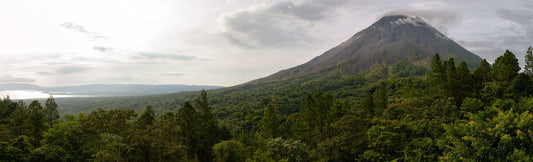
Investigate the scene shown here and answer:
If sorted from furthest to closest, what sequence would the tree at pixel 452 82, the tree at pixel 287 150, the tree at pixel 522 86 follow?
the tree at pixel 452 82
the tree at pixel 522 86
the tree at pixel 287 150

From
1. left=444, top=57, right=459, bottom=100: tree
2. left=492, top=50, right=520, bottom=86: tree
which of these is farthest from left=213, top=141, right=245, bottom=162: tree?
left=492, top=50, right=520, bottom=86: tree

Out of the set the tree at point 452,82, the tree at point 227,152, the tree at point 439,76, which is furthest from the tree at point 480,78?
the tree at point 227,152

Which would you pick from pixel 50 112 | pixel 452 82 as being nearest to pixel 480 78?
Result: pixel 452 82

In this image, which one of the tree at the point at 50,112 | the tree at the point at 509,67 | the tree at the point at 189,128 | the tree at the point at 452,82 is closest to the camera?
the tree at the point at 50,112

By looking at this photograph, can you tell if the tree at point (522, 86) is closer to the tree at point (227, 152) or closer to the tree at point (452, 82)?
the tree at point (452, 82)

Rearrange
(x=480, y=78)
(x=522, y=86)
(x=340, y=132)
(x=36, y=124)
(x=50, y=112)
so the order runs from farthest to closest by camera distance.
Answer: (x=480, y=78)
(x=50, y=112)
(x=522, y=86)
(x=340, y=132)
(x=36, y=124)

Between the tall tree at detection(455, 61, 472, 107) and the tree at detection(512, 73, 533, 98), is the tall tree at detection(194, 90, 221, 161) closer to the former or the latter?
the tall tree at detection(455, 61, 472, 107)

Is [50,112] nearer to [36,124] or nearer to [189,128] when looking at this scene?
[36,124]

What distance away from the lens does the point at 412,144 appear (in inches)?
955

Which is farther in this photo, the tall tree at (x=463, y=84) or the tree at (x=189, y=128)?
the tree at (x=189, y=128)

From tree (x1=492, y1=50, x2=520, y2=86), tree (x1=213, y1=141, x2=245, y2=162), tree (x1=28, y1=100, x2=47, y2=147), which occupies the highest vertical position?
tree (x1=492, y1=50, x2=520, y2=86)

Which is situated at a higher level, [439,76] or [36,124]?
→ [439,76]

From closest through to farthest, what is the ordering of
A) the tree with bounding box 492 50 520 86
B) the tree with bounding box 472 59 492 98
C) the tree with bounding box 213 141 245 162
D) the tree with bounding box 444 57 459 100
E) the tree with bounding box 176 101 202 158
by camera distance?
the tree with bounding box 492 50 520 86 < the tree with bounding box 213 141 245 162 < the tree with bounding box 444 57 459 100 < the tree with bounding box 176 101 202 158 < the tree with bounding box 472 59 492 98

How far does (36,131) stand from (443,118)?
4399cm
